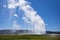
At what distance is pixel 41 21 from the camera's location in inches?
89.6

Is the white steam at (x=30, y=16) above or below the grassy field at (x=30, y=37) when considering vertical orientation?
above

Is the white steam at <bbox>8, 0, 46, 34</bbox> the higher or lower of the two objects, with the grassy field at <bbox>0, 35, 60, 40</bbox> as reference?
higher

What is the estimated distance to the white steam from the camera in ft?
7.43

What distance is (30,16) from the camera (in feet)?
7.51

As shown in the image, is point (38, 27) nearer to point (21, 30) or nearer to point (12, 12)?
point (21, 30)

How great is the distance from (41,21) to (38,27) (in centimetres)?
9

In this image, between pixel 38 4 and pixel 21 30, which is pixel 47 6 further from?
pixel 21 30

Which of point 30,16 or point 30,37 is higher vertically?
point 30,16

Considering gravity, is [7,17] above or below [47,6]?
below

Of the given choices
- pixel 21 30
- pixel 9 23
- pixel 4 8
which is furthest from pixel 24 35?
pixel 4 8

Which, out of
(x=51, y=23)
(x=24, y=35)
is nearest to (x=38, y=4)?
(x=51, y=23)

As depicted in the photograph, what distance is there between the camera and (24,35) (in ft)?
7.44

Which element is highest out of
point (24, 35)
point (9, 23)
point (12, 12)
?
point (12, 12)

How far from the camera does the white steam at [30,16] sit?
89.2 inches
